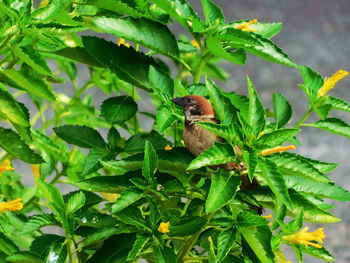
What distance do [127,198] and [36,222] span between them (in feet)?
0.44

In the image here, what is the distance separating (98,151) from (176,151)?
0.16 metres

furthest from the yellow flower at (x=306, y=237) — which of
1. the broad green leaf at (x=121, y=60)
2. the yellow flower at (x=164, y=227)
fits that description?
the broad green leaf at (x=121, y=60)

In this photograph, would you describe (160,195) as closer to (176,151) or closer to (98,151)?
(176,151)

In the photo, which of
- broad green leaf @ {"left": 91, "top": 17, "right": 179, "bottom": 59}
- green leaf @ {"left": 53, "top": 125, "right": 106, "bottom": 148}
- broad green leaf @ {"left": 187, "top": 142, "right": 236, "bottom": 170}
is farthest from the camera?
green leaf @ {"left": 53, "top": 125, "right": 106, "bottom": 148}

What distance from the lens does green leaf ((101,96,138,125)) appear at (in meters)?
0.69

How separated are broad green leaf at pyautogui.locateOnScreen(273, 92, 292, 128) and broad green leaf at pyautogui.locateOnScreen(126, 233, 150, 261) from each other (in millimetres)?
198

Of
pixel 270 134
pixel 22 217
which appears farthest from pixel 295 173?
pixel 22 217

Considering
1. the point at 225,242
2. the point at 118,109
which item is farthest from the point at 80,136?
the point at 225,242

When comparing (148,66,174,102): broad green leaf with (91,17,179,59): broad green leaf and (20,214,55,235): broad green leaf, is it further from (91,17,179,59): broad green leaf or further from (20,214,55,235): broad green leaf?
(20,214,55,235): broad green leaf

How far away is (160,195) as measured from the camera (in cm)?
53

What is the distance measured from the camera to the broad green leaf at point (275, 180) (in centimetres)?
47

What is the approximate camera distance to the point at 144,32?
1.95ft

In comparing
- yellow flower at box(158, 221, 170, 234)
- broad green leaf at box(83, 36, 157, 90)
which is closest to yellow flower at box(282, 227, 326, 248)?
yellow flower at box(158, 221, 170, 234)

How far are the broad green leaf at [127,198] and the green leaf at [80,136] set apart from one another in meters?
0.18
